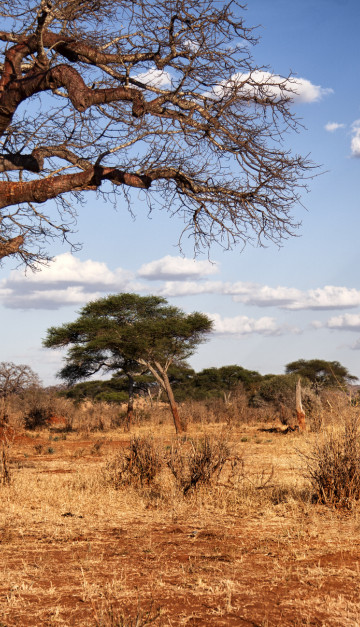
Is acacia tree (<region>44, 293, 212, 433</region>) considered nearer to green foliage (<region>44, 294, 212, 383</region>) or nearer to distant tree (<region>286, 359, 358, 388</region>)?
green foliage (<region>44, 294, 212, 383</region>)

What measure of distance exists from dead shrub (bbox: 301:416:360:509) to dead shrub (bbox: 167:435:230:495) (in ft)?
4.49

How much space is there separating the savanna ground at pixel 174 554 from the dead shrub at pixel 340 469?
0.68 ft

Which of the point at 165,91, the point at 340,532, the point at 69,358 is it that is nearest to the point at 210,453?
the point at 340,532

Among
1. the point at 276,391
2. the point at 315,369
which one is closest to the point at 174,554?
the point at 276,391

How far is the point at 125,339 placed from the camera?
81.4ft

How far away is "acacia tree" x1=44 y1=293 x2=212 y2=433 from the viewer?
965 inches

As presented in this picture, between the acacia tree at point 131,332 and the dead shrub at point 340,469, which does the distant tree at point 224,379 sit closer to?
the acacia tree at point 131,332

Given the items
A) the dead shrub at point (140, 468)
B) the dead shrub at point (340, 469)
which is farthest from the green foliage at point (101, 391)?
the dead shrub at point (340, 469)

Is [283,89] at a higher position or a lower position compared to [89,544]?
higher

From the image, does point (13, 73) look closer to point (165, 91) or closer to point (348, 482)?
point (165, 91)

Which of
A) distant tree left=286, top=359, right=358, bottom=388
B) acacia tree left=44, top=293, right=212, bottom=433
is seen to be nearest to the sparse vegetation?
acacia tree left=44, top=293, right=212, bottom=433

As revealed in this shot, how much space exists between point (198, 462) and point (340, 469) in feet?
6.17

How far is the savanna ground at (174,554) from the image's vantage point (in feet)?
A: 12.7

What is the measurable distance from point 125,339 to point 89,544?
19.3 metres
